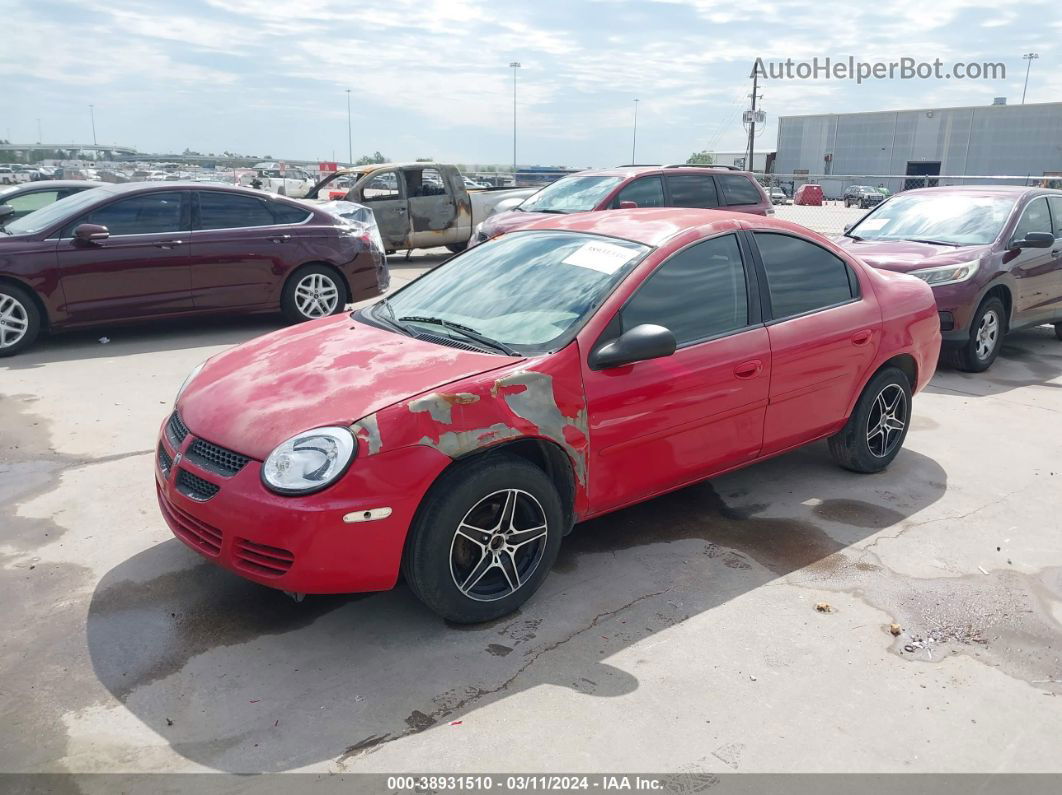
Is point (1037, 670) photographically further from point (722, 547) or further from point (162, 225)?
point (162, 225)

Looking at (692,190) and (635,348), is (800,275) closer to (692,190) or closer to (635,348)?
(635,348)

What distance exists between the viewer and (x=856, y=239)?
8898mm

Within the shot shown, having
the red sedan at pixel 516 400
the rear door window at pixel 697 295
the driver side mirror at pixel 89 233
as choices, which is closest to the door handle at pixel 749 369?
the red sedan at pixel 516 400

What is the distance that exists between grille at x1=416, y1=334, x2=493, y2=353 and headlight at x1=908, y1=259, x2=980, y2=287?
565 centimetres

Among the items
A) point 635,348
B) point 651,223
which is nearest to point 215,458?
point 635,348

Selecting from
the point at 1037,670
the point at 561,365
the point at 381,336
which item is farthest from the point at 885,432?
the point at 381,336

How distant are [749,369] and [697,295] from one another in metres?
0.46

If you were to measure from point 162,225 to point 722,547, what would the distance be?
260 inches

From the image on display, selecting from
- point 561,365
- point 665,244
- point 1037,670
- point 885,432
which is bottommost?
point 1037,670

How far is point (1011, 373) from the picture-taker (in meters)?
8.21

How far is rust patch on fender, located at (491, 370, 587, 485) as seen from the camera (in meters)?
3.38

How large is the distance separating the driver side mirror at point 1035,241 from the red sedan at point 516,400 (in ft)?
13.4

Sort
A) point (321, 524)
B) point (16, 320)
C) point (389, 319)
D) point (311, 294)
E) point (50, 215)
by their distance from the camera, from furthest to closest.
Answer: point (311, 294) → point (50, 215) → point (16, 320) → point (389, 319) → point (321, 524)

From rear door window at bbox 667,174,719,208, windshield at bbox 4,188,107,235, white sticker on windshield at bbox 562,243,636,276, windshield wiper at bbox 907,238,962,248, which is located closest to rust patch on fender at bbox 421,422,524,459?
white sticker on windshield at bbox 562,243,636,276
